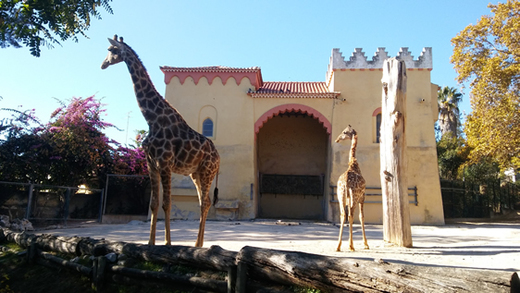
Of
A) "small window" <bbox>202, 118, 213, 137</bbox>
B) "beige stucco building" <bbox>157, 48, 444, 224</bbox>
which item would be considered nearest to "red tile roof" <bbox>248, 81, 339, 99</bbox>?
"beige stucco building" <bbox>157, 48, 444, 224</bbox>

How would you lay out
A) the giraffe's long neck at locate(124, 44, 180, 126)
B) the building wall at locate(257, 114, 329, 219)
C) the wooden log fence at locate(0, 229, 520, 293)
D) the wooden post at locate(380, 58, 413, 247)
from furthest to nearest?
the building wall at locate(257, 114, 329, 219) < the wooden post at locate(380, 58, 413, 247) < the giraffe's long neck at locate(124, 44, 180, 126) < the wooden log fence at locate(0, 229, 520, 293)

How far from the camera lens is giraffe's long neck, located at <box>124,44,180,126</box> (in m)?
6.80

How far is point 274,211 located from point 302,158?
10.7ft

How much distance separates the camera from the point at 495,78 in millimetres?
15680

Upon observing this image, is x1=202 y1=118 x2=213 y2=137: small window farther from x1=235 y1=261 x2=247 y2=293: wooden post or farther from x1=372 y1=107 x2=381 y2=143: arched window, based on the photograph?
x1=235 y1=261 x2=247 y2=293: wooden post

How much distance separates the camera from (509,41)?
15578mm

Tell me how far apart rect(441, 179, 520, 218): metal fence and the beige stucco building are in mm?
3569

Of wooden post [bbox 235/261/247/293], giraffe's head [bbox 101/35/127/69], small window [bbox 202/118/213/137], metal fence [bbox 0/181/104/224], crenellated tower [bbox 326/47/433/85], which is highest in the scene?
crenellated tower [bbox 326/47/433/85]

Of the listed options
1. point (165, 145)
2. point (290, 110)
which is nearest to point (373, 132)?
point (290, 110)

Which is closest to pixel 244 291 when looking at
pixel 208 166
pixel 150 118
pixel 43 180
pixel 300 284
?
pixel 300 284

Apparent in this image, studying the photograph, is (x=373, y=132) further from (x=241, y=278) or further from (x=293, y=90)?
(x=241, y=278)

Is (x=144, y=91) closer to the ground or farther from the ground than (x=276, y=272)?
farther from the ground

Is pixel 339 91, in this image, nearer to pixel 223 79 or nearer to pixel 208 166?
pixel 223 79

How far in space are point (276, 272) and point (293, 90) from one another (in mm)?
15809
